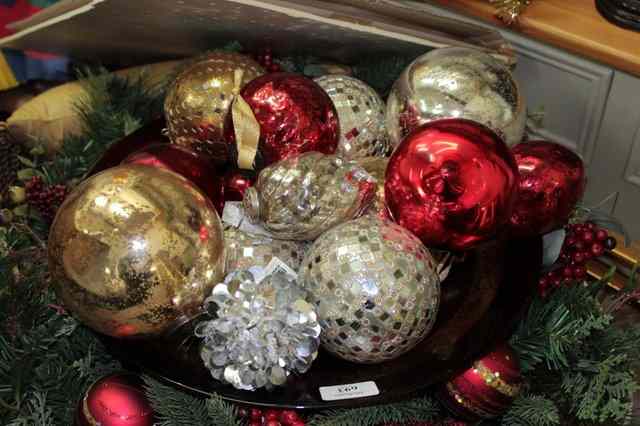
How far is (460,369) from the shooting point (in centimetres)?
62

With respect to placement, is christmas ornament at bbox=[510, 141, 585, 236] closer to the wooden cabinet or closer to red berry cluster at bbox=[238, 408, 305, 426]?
red berry cluster at bbox=[238, 408, 305, 426]

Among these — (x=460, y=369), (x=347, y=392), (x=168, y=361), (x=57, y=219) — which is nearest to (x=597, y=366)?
(x=460, y=369)

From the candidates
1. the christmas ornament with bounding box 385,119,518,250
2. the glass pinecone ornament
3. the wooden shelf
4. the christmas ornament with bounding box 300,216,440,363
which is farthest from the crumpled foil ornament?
the wooden shelf

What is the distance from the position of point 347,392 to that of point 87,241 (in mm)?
258

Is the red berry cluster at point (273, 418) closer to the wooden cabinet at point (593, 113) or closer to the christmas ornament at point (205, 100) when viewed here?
the christmas ornament at point (205, 100)

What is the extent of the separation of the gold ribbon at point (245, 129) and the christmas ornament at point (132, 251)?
103 mm

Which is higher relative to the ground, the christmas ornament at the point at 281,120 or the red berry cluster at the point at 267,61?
the christmas ornament at the point at 281,120

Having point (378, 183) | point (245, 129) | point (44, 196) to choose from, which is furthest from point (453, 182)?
point (44, 196)

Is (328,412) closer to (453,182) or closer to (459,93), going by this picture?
(453,182)

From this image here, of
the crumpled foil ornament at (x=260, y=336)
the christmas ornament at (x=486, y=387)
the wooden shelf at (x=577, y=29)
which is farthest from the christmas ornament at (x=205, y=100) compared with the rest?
the wooden shelf at (x=577, y=29)

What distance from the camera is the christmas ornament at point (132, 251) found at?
0.57 metres

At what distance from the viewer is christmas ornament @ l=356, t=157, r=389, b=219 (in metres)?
0.71

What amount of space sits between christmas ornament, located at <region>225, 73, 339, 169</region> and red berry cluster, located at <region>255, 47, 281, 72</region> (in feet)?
0.79

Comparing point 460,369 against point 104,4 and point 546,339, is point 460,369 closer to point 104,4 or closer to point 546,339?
point 546,339
